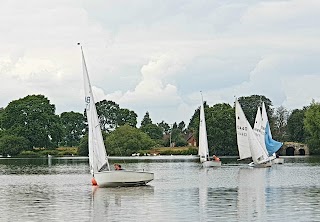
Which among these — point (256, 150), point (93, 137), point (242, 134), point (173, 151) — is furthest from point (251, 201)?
point (173, 151)

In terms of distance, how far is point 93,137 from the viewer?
4716 centimetres

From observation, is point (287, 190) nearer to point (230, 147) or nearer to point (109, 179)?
point (109, 179)

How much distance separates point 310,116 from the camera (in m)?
142

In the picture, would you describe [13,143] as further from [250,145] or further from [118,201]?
[118,201]

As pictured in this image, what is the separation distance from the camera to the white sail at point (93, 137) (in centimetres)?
4647

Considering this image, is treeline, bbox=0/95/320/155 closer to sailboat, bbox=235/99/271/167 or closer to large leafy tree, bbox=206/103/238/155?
large leafy tree, bbox=206/103/238/155

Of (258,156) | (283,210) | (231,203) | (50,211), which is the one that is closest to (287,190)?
(231,203)

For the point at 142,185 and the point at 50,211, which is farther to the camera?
the point at 142,185

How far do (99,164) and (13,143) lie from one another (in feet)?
360

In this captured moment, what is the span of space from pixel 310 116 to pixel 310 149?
36.1 feet

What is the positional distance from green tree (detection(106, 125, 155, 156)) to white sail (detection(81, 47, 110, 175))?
108m

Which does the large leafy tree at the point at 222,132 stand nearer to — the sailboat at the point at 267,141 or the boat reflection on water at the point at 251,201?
the sailboat at the point at 267,141

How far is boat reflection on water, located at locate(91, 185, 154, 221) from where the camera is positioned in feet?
101

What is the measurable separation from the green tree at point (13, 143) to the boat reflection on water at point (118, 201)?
4297 inches
